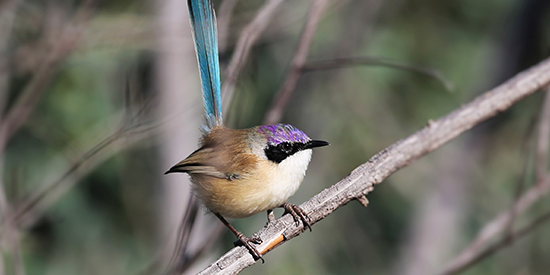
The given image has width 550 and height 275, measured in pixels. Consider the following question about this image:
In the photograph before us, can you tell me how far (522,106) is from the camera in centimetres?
509

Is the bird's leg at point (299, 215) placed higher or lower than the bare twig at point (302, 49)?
lower

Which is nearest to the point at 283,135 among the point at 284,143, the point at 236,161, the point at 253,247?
the point at 284,143

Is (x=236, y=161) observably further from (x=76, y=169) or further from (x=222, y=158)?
(x=76, y=169)

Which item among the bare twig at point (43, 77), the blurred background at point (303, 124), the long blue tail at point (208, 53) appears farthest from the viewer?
the blurred background at point (303, 124)

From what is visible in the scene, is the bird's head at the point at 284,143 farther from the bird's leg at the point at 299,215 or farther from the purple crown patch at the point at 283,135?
the bird's leg at the point at 299,215

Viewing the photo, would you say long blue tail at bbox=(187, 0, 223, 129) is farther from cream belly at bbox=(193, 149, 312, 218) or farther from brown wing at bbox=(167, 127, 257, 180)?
cream belly at bbox=(193, 149, 312, 218)

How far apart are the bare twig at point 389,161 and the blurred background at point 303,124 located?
1.12m

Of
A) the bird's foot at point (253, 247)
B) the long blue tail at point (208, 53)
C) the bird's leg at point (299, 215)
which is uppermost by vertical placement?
the long blue tail at point (208, 53)

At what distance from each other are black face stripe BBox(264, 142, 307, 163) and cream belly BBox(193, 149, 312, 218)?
22mm

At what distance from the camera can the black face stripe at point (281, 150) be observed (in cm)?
235

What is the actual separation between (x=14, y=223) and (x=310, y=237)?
2732 millimetres

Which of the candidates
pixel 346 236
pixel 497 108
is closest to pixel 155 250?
pixel 346 236

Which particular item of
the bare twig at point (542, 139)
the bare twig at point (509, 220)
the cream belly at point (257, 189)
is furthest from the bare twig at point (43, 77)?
the bare twig at point (542, 139)

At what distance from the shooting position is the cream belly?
2.22 meters
